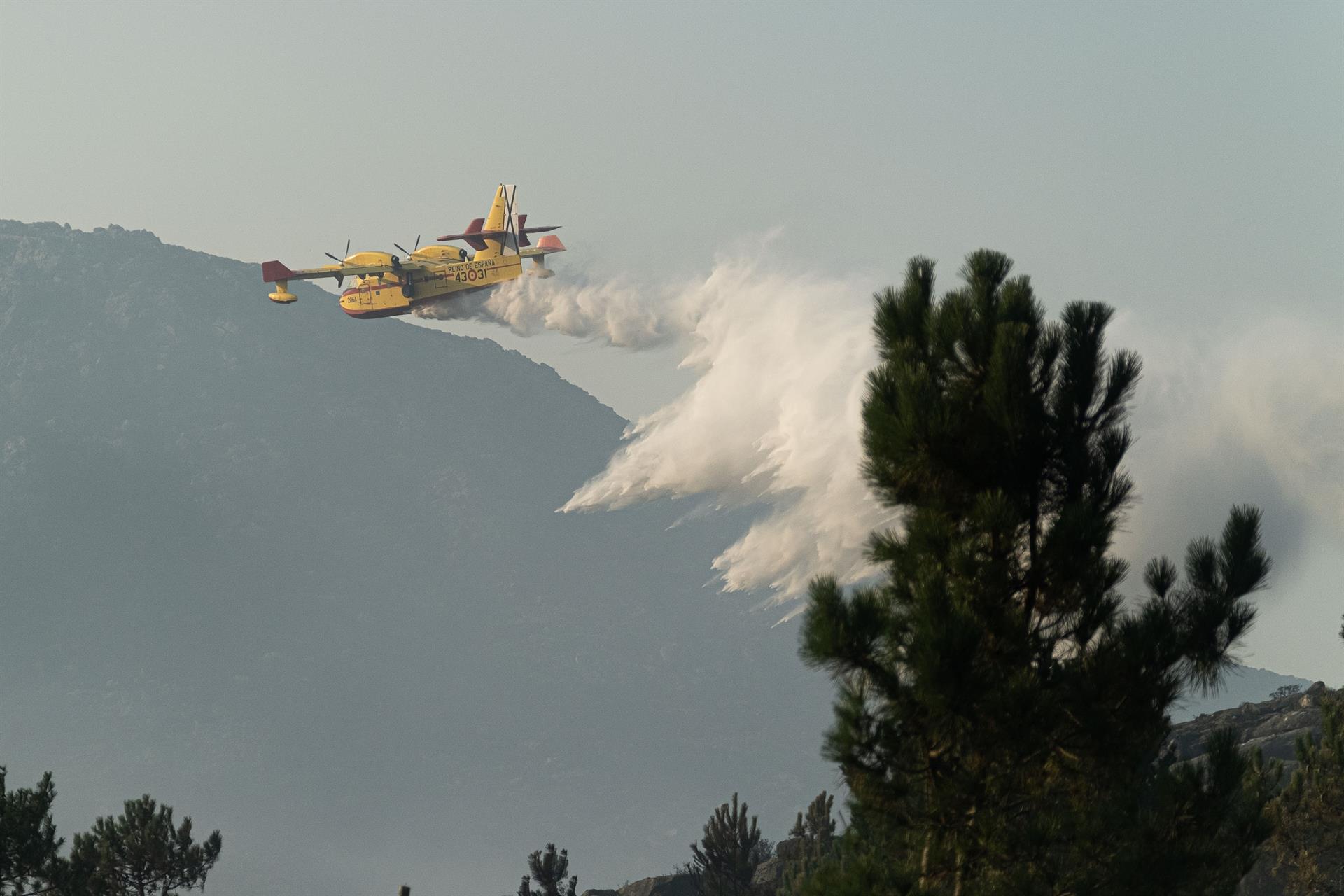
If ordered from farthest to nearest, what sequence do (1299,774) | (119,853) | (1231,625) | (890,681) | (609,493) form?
(609,493) < (119,853) < (1299,774) < (1231,625) < (890,681)

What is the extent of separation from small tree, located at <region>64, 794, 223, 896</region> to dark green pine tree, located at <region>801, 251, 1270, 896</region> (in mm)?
21999

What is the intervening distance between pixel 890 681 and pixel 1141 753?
2747mm

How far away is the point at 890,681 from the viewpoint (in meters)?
14.9

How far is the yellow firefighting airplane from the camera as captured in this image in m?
70.6

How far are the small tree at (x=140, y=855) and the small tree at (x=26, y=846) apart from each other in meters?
1.45

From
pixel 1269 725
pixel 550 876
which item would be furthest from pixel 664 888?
pixel 1269 725

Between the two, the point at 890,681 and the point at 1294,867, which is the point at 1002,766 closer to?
the point at 890,681

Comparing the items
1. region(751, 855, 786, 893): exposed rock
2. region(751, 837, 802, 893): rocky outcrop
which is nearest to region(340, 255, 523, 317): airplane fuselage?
region(751, 837, 802, 893): rocky outcrop

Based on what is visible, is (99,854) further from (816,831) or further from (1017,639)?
(1017,639)

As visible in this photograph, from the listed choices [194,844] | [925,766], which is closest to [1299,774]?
[925,766]

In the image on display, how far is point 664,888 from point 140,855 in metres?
24.4

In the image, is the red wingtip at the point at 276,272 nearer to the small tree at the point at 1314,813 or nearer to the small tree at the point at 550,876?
the small tree at the point at 550,876

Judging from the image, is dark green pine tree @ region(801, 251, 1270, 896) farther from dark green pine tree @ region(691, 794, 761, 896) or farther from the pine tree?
dark green pine tree @ region(691, 794, 761, 896)

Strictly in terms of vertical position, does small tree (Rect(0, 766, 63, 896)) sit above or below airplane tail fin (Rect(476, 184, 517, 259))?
below
